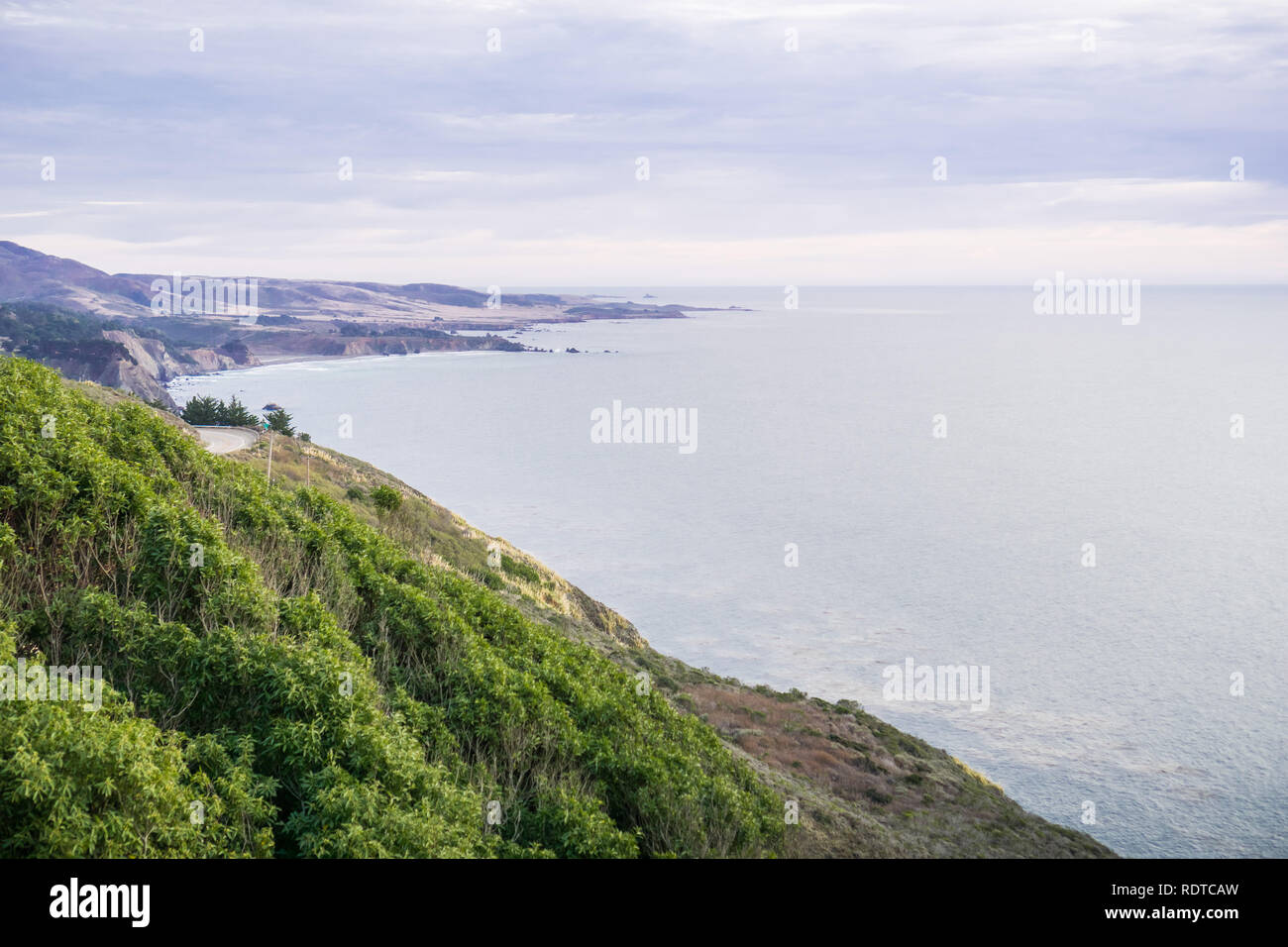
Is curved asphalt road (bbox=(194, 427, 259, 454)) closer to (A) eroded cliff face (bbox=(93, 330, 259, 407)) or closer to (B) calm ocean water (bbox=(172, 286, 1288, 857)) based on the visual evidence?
(B) calm ocean water (bbox=(172, 286, 1288, 857))

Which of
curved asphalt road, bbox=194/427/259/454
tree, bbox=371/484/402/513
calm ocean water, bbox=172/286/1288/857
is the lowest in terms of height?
calm ocean water, bbox=172/286/1288/857

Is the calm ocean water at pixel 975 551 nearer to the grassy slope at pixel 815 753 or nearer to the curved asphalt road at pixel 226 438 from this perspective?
the grassy slope at pixel 815 753

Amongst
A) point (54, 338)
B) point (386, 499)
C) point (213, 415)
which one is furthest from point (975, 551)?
point (54, 338)

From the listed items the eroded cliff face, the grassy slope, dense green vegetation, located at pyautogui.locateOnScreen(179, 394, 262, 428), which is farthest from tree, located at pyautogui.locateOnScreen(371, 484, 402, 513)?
the eroded cliff face

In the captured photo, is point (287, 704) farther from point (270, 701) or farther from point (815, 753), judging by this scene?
point (815, 753)

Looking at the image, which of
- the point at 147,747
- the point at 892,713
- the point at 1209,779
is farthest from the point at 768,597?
the point at 147,747
